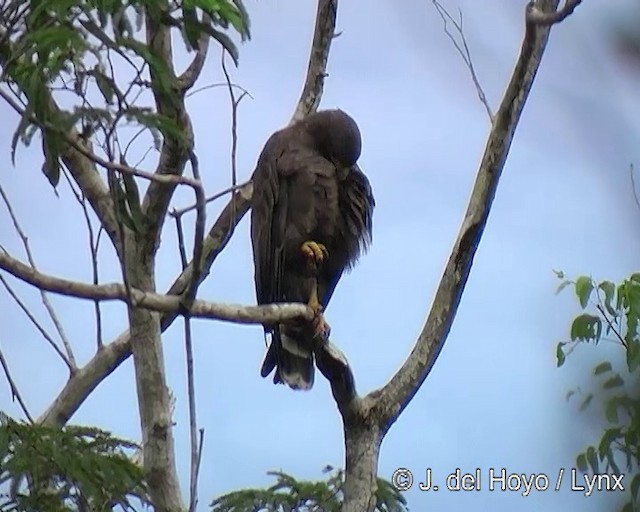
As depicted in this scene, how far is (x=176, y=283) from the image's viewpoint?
85.2 inches

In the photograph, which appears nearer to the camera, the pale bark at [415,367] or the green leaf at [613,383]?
the green leaf at [613,383]

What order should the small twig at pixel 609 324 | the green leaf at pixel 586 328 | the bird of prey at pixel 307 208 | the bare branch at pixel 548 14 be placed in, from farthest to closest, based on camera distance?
1. the bird of prey at pixel 307 208
2. the green leaf at pixel 586 328
3. the small twig at pixel 609 324
4. the bare branch at pixel 548 14

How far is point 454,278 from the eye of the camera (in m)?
1.88

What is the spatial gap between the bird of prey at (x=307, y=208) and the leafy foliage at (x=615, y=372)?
0.52 metres

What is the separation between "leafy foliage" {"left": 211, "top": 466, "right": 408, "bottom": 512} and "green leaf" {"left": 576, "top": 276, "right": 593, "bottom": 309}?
23.6 inches

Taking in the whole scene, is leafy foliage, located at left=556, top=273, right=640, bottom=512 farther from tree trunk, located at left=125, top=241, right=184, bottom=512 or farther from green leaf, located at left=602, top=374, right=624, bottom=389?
tree trunk, located at left=125, top=241, right=184, bottom=512

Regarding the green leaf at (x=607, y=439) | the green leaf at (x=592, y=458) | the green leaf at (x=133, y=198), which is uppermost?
the green leaf at (x=133, y=198)

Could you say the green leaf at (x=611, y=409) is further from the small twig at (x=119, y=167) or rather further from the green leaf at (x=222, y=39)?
the green leaf at (x=222, y=39)

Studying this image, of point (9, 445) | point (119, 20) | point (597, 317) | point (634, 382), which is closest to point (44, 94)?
point (119, 20)

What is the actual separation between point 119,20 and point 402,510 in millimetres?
1280

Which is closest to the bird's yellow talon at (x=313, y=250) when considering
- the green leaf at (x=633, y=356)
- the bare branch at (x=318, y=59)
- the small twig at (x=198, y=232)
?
the bare branch at (x=318, y=59)

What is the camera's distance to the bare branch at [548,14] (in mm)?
1528

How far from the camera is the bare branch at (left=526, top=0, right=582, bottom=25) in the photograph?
153 cm

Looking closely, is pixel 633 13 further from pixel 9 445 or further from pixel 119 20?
pixel 9 445
